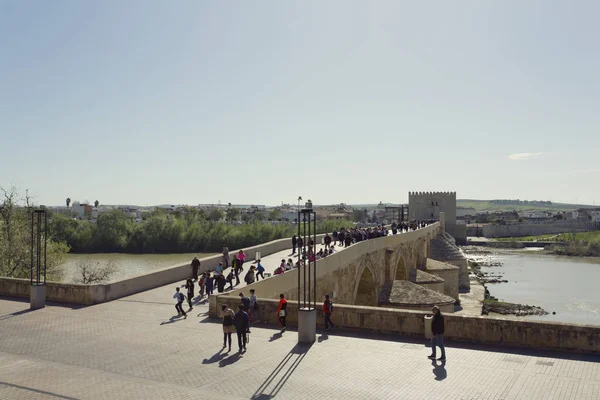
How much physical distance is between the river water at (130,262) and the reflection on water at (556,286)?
89.7 feet

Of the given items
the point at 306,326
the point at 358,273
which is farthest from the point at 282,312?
the point at 358,273

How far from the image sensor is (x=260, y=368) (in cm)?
833

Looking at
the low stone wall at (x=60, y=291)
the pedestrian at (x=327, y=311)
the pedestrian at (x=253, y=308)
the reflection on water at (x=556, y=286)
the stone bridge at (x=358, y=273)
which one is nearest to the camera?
the pedestrian at (x=327, y=311)

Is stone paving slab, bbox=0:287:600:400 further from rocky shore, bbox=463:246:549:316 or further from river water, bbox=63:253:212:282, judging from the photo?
rocky shore, bbox=463:246:549:316

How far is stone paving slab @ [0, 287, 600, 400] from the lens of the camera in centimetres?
720

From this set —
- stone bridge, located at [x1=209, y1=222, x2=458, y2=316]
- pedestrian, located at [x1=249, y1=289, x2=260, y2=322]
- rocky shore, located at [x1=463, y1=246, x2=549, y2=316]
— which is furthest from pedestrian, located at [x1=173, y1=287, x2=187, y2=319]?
rocky shore, located at [x1=463, y1=246, x2=549, y2=316]

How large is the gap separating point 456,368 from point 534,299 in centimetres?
3990

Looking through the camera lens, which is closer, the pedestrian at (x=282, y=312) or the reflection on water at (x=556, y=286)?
the pedestrian at (x=282, y=312)

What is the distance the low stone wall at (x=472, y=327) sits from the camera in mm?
8914

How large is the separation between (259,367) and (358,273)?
13786 millimetres

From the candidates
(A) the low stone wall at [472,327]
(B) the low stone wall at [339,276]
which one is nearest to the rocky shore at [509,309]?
(B) the low stone wall at [339,276]

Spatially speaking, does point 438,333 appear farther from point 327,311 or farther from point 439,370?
point 327,311

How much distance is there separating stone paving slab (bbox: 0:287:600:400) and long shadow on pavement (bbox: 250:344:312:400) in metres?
0.01

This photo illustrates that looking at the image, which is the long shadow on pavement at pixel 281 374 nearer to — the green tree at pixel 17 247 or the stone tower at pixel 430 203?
the green tree at pixel 17 247
